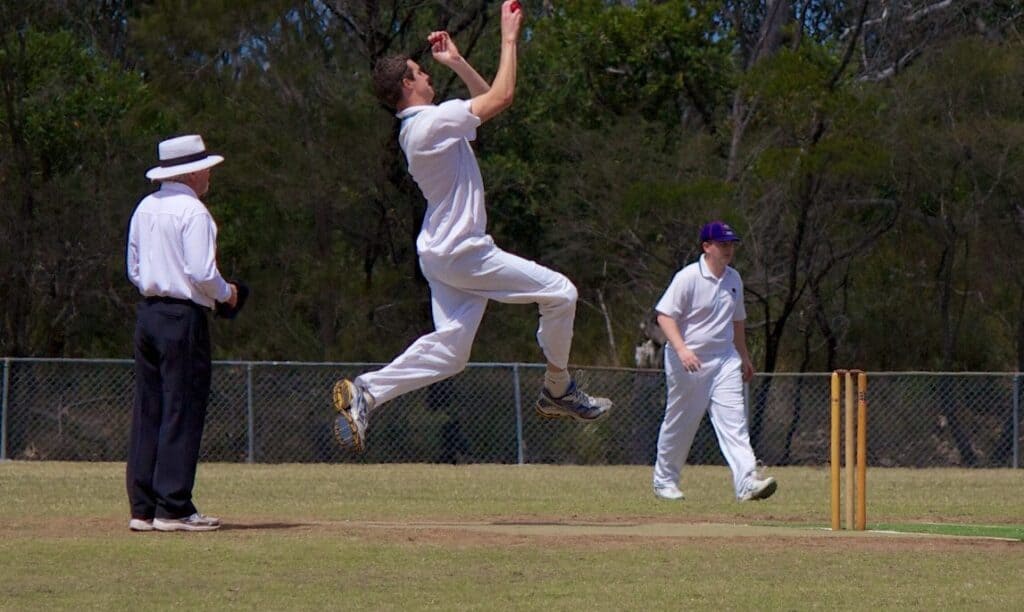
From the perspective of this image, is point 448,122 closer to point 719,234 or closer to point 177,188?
point 177,188

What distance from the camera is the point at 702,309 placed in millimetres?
13586

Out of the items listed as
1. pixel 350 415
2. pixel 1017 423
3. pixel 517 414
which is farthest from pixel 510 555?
pixel 1017 423

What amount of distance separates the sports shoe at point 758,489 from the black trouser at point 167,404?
4445 millimetres

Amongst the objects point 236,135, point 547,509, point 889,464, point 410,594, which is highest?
point 236,135

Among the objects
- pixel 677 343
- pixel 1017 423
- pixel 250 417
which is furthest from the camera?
pixel 1017 423

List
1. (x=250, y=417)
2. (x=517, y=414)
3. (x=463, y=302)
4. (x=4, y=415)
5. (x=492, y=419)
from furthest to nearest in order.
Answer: (x=492, y=419), (x=517, y=414), (x=250, y=417), (x=4, y=415), (x=463, y=302)

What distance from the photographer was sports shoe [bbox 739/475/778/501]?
12531 millimetres

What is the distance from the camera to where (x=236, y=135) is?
87.4ft

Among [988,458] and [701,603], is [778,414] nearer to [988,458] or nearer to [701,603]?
[988,458]

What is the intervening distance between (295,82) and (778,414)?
918 cm

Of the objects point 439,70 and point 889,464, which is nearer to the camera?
point 889,464

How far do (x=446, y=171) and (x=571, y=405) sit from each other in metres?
1.76

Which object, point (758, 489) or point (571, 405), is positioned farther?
point (758, 489)

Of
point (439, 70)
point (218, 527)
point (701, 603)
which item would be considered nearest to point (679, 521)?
point (218, 527)
